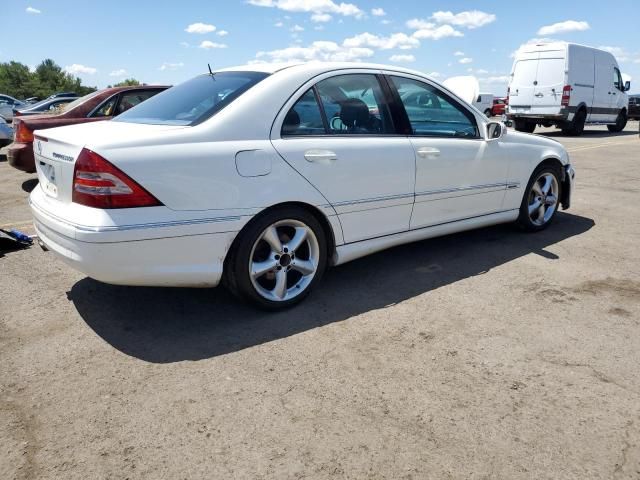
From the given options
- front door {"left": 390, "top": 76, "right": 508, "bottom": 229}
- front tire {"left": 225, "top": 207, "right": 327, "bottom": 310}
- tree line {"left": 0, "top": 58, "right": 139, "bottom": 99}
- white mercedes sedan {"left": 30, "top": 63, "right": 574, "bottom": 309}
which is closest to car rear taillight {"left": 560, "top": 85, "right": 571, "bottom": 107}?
front door {"left": 390, "top": 76, "right": 508, "bottom": 229}

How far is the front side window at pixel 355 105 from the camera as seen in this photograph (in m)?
3.51

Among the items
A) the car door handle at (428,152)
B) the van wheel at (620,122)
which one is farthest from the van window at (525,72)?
the car door handle at (428,152)

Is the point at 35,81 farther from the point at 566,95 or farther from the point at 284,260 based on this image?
the point at 284,260

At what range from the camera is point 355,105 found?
3688mm

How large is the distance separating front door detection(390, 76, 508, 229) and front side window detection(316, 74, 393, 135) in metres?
0.20

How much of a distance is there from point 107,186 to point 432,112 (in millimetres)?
2535

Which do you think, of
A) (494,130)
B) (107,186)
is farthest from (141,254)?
(494,130)

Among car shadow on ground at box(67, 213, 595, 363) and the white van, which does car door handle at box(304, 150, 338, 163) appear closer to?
car shadow on ground at box(67, 213, 595, 363)

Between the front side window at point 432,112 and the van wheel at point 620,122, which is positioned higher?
the van wheel at point 620,122

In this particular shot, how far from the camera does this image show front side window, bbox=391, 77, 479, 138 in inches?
156

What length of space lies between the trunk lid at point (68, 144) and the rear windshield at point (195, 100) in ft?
0.49

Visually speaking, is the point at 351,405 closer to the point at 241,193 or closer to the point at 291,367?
the point at 291,367

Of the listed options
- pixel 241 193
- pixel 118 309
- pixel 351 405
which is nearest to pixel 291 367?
pixel 351 405

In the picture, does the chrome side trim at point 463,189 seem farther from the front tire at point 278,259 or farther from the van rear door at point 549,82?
the van rear door at point 549,82
